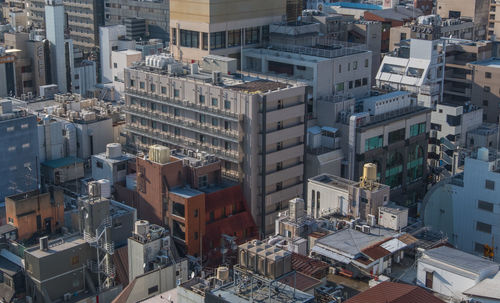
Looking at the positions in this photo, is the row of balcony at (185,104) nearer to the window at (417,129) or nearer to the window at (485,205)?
the window at (417,129)

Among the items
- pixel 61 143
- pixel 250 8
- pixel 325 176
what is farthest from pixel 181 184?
pixel 250 8

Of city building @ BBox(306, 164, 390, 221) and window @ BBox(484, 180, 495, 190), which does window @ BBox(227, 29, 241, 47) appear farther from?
window @ BBox(484, 180, 495, 190)

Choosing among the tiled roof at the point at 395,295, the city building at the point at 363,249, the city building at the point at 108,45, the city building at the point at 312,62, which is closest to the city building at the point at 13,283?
the city building at the point at 363,249

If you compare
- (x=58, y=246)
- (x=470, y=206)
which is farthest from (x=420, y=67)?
(x=58, y=246)

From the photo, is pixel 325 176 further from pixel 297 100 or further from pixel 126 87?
pixel 126 87

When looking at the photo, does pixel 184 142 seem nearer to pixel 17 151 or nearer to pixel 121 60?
pixel 17 151

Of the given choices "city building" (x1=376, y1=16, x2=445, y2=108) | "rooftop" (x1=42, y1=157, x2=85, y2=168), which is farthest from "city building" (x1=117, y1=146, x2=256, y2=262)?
"city building" (x1=376, y1=16, x2=445, y2=108)
